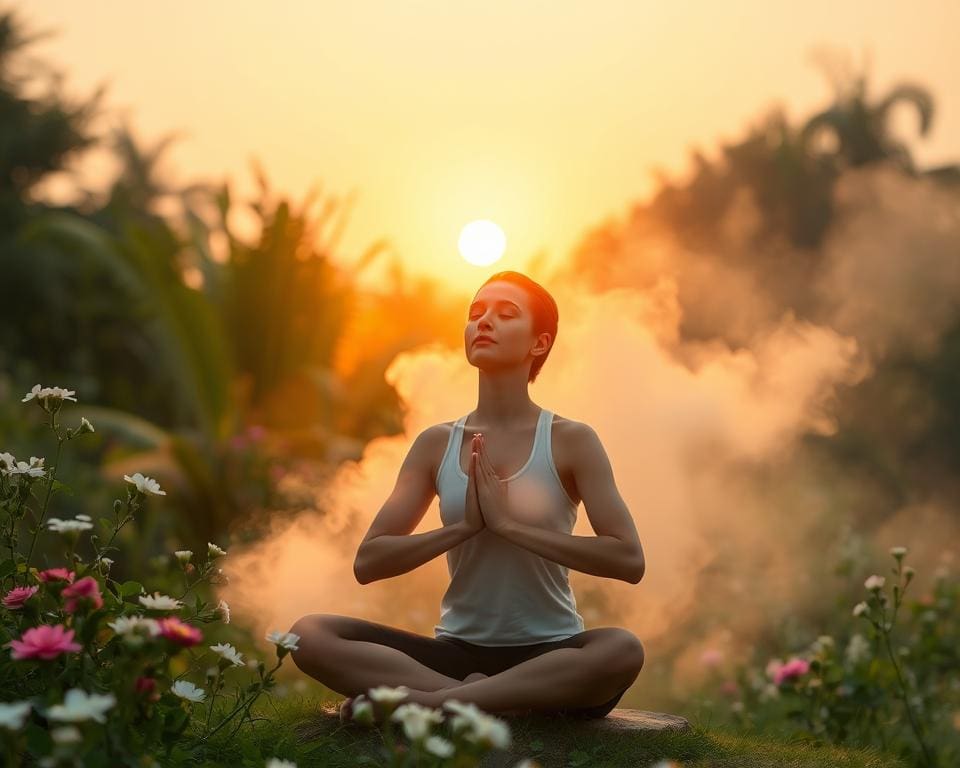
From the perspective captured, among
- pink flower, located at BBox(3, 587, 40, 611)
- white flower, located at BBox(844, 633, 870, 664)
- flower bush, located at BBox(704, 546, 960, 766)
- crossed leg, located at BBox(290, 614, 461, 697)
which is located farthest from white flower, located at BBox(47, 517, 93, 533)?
white flower, located at BBox(844, 633, 870, 664)

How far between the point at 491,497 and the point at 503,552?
0.99ft

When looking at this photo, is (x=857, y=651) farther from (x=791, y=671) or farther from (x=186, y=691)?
(x=186, y=691)

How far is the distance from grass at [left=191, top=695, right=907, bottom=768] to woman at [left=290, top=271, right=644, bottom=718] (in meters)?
0.09

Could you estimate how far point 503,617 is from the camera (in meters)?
3.69

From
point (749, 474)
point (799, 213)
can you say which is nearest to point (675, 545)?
point (749, 474)

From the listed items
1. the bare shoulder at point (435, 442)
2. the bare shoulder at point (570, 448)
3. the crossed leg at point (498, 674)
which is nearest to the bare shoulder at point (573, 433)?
the bare shoulder at point (570, 448)

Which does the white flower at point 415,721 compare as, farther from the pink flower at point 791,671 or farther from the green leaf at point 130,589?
the pink flower at point 791,671

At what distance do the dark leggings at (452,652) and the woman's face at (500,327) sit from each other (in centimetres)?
88

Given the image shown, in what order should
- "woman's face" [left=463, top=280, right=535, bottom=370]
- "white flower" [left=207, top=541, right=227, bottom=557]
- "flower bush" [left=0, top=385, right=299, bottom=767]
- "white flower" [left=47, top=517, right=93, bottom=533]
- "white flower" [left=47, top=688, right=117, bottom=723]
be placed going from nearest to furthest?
"white flower" [left=47, top=688, right=117, bottom=723], "flower bush" [left=0, top=385, right=299, bottom=767], "white flower" [left=47, top=517, right=93, bottom=533], "white flower" [left=207, top=541, right=227, bottom=557], "woman's face" [left=463, top=280, right=535, bottom=370]

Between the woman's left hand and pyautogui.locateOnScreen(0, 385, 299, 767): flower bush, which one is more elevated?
the woman's left hand

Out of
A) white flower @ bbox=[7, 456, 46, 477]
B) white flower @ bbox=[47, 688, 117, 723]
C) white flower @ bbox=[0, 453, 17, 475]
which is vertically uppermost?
white flower @ bbox=[0, 453, 17, 475]

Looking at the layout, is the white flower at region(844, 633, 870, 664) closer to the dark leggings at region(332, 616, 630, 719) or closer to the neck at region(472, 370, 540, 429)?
the dark leggings at region(332, 616, 630, 719)

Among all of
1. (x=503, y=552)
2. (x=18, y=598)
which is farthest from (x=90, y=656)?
(x=503, y=552)

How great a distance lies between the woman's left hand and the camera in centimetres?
344
